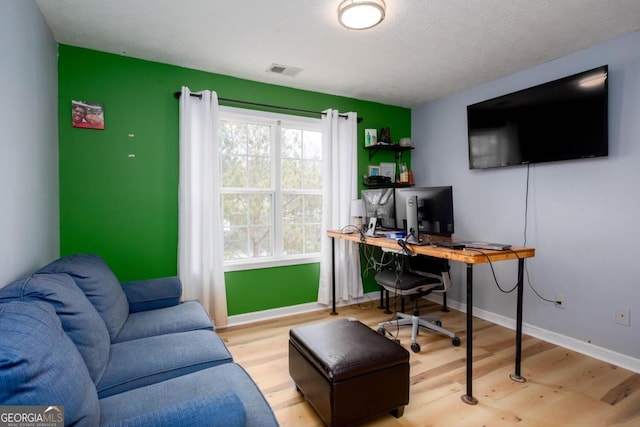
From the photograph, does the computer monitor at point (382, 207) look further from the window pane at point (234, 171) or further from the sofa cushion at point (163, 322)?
the sofa cushion at point (163, 322)

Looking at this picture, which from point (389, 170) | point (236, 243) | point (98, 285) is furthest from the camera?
point (389, 170)

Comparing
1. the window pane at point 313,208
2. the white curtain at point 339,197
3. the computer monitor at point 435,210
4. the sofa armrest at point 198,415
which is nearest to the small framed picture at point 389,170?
the white curtain at point 339,197

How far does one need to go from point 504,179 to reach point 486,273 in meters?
1.01

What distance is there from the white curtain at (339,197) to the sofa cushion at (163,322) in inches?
63.5

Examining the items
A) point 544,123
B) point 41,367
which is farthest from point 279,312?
point 544,123

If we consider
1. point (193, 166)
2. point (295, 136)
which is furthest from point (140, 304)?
point (295, 136)

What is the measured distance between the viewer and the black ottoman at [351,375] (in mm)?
1663

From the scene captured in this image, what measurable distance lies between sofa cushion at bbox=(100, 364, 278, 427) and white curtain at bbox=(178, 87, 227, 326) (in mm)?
1542

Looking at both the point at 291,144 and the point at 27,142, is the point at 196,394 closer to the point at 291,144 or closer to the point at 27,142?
the point at 27,142

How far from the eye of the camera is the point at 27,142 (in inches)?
72.8

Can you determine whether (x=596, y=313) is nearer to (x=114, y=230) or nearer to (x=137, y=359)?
(x=137, y=359)

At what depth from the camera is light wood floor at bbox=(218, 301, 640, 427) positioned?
1.85 m

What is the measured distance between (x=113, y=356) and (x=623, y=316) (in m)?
3.44

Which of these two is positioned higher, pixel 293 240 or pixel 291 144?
pixel 291 144
